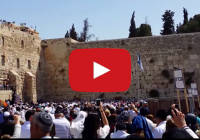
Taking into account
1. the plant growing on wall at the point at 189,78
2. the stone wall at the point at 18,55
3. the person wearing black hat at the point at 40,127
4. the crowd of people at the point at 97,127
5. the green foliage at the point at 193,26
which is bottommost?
the crowd of people at the point at 97,127

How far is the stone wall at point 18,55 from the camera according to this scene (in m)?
20.0

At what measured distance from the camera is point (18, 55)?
21438 mm

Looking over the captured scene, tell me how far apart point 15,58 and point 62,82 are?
4889 mm

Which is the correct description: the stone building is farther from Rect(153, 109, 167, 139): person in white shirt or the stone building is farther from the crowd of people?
Rect(153, 109, 167, 139): person in white shirt

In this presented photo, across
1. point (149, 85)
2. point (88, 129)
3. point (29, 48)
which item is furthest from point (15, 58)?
point (88, 129)

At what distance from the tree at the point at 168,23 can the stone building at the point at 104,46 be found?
10090mm

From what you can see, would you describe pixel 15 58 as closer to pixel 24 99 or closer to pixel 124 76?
pixel 24 99

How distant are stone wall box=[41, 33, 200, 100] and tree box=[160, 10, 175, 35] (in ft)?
32.8

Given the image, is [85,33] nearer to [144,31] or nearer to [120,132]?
[144,31]

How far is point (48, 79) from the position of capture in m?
25.0

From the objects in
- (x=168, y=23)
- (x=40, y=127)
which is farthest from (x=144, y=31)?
(x=40, y=127)

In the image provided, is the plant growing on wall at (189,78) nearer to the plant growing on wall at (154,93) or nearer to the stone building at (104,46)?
the stone building at (104,46)

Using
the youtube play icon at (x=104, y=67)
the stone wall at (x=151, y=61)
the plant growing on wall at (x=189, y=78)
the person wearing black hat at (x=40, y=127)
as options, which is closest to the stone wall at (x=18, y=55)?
the stone wall at (x=151, y=61)

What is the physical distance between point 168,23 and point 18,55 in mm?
18457
